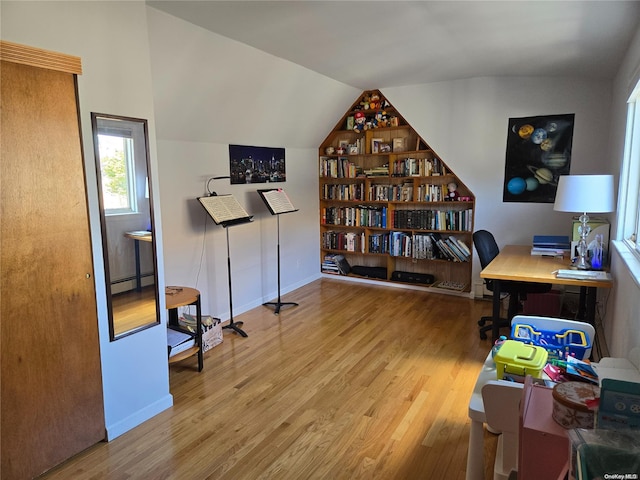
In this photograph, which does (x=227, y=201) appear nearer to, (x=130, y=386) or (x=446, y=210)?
(x=130, y=386)

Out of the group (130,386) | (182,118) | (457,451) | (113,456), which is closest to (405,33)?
(182,118)

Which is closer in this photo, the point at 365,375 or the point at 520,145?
the point at 365,375

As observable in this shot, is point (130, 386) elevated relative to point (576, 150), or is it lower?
lower

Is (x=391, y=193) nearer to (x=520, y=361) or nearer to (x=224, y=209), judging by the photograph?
(x=224, y=209)

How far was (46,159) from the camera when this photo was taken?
2.00 m

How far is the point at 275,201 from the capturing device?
14.4 feet

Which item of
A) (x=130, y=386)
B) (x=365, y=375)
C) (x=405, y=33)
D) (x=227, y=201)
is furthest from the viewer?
(x=227, y=201)

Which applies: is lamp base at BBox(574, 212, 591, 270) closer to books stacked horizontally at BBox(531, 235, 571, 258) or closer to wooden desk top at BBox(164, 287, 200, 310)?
books stacked horizontally at BBox(531, 235, 571, 258)

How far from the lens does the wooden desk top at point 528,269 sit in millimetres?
2906

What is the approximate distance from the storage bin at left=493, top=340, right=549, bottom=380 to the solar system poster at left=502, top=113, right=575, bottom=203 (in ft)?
10.2

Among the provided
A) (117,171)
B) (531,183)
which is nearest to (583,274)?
(531,183)

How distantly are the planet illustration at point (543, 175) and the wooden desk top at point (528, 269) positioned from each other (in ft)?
2.88

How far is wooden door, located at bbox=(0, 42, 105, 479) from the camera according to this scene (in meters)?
1.90

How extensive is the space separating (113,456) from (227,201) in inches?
85.1
